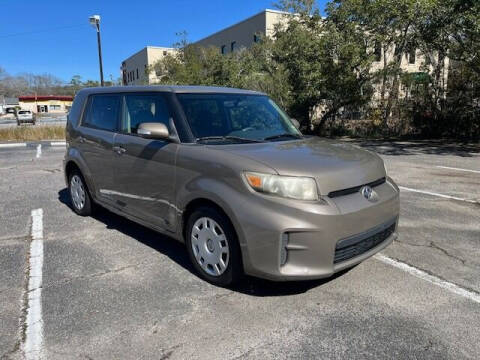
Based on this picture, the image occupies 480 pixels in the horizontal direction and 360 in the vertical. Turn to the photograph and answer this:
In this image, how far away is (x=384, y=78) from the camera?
57.6ft

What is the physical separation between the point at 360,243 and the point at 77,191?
4190 mm

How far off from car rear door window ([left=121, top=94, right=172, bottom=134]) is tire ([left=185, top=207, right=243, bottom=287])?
1.02 meters

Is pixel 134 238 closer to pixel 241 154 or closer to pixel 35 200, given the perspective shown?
pixel 241 154

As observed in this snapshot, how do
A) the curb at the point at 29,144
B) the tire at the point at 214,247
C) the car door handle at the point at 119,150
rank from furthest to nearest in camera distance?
the curb at the point at 29,144 → the car door handle at the point at 119,150 → the tire at the point at 214,247

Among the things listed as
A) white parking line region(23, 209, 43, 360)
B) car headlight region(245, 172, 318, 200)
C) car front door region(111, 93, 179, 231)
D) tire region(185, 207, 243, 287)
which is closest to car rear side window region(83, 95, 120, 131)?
car front door region(111, 93, 179, 231)

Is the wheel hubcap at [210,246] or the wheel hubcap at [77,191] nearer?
the wheel hubcap at [210,246]

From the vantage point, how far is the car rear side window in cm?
468

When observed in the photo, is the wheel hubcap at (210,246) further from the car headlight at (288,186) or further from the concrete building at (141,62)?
the concrete building at (141,62)

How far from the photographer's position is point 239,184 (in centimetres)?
308

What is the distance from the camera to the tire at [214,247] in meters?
3.20

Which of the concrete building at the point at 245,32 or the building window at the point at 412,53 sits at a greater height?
the concrete building at the point at 245,32

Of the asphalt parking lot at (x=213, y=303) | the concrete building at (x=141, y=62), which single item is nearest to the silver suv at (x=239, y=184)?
the asphalt parking lot at (x=213, y=303)

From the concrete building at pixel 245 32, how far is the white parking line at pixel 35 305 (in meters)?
30.7

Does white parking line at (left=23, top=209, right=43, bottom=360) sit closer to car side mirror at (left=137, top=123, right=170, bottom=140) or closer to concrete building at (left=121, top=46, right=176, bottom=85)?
car side mirror at (left=137, top=123, right=170, bottom=140)
